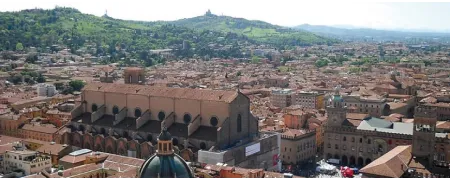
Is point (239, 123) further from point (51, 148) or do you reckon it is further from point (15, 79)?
point (15, 79)

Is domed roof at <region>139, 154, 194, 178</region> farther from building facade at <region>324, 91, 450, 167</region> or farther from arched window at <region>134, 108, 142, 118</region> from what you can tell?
building facade at <region>324, 91, 450, 167</region>

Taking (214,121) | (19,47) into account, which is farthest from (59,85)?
(214,121)

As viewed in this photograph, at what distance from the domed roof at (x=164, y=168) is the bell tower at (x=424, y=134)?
81.9ft

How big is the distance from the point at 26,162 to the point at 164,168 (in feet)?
79.4

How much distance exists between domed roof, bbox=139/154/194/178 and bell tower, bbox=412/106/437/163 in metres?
25.0

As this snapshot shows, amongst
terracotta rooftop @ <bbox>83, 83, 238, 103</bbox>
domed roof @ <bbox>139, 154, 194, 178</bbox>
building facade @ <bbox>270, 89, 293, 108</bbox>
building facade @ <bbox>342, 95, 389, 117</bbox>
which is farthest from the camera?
building facade @ <bbox>270, 89, 293, 108</bbox>

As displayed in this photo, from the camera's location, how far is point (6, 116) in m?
69.2

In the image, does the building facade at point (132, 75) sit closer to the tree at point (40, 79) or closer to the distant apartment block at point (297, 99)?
the distant apartment block at point (297, 99)

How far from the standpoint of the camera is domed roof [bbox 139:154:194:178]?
2966cm

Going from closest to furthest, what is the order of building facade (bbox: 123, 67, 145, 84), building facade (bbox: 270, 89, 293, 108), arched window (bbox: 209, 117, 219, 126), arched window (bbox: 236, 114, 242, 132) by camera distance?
1. arched window (bbox: 209, 117, 219, 126)
2. arched window (bbox: 236, 114, 242, 132)
3. building facade (bbox: 123, 67, 145, 84)
4. building facade (bbox: 270, 89, 293, 108)

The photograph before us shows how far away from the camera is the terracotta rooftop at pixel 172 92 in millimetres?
52031

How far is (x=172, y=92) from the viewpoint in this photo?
54.6 m

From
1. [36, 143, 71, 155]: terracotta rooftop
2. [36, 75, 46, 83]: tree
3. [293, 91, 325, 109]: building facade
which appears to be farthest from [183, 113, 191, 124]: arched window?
[36, 75, 46, 83]: tree

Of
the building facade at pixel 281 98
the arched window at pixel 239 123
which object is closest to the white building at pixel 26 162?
the arched window at pixel 239 123
